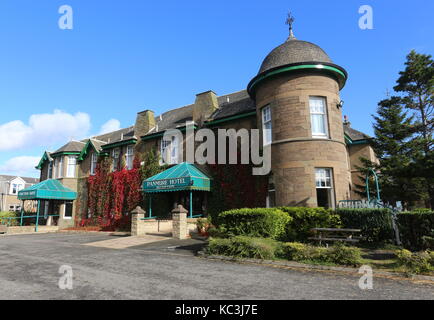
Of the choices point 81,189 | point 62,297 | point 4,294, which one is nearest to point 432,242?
point 62,297

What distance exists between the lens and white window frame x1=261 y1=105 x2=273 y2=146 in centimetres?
1491

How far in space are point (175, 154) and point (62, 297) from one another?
657 inches

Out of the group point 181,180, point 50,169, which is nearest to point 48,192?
point 50,169

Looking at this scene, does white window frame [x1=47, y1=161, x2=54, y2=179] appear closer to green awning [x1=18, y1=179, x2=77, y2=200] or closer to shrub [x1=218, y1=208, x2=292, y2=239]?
green awning [x1=18, y1=179, x2=77, y2=200]

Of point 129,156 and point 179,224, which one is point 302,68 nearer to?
point 179,224

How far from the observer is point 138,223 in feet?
52.2

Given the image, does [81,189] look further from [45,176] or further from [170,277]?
[170,277]

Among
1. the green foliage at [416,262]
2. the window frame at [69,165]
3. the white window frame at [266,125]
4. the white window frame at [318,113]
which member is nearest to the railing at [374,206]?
the green foliage at [416,262]

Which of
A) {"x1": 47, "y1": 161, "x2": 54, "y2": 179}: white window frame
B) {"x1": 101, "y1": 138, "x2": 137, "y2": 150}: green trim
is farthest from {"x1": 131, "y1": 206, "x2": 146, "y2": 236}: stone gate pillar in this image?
{"x1": 47, "y1": 161, "x2": 54, "y2": 179}: white window frame

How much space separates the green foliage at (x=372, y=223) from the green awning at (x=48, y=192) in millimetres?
24972

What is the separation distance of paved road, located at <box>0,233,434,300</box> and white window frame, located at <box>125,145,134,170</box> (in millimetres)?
15777

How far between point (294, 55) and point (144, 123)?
15.2 m

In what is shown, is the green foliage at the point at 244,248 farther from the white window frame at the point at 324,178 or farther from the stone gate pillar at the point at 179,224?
the white window frame at the point at 324,178

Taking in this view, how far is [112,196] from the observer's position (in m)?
23.8
